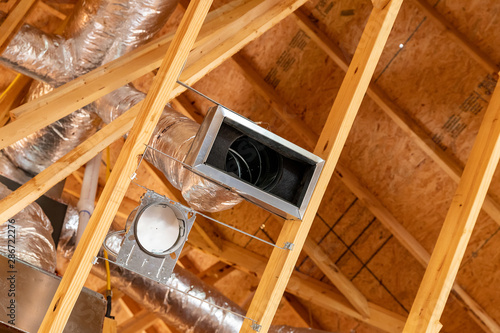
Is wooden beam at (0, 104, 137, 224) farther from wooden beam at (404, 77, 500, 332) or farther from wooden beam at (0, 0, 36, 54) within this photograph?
wooden beam at (404, 77, 500, 332)

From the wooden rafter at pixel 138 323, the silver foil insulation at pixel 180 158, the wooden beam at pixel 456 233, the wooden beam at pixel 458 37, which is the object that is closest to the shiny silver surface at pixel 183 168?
the silver foil insulation at pixel 180 158

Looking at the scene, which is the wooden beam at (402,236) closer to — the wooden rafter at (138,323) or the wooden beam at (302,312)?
the wooden beam at (302,312)

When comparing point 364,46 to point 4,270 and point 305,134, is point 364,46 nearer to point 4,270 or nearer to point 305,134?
point 4,270

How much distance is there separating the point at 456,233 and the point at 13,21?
237cm

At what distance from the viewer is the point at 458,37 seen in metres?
3.29

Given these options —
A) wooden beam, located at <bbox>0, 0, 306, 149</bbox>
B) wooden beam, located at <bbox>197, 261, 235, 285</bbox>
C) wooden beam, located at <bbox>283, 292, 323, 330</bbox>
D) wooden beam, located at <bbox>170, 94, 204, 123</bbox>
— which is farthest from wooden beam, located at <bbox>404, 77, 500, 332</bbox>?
wooden beam, located at <bbox>197, 261, 235, 285</bbox>

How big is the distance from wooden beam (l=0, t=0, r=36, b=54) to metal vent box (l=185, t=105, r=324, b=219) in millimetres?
1667

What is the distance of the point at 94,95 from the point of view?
7.93 ft

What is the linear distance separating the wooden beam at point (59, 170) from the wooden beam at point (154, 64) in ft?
0.51

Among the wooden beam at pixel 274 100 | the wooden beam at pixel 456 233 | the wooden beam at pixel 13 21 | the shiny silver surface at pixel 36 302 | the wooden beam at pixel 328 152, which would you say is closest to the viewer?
the wooden beam at pixel 328 152

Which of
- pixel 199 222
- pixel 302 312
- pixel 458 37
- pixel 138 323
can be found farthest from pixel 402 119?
pixel 138 323

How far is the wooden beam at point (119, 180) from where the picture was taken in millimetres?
1521

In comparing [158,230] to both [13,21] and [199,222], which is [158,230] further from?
[199,222]

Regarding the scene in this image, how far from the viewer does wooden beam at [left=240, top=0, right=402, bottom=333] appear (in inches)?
68.2
